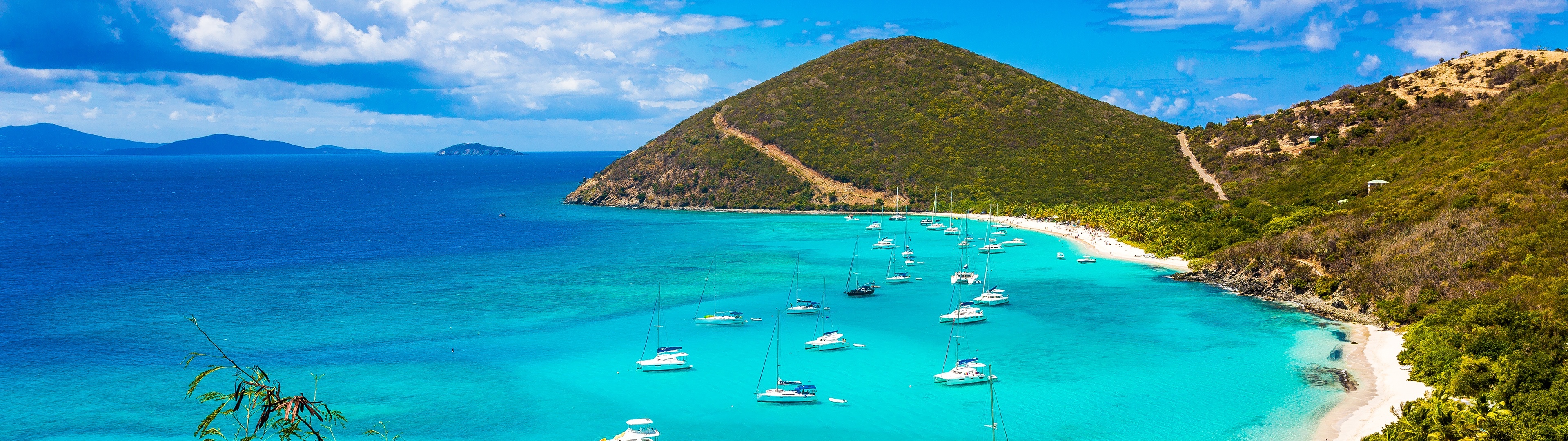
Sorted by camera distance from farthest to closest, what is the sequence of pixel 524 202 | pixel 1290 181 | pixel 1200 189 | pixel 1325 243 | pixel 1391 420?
pixel 524 202
pixel 1200 189
pixel 1290 181
pixel 1325 243
pixel 1391 420

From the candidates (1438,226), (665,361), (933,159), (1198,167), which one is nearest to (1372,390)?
(1438,226)

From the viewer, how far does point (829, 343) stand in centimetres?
5938

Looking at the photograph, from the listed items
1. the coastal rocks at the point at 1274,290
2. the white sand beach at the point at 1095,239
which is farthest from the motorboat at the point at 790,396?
the white sand beach at the point at 1095,239

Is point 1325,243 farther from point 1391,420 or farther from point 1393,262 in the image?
point 1391,420

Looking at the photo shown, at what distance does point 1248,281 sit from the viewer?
76938mm

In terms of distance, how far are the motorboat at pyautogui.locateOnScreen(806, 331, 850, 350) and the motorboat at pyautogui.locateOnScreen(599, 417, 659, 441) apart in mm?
17985

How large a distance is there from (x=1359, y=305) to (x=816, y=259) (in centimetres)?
5426

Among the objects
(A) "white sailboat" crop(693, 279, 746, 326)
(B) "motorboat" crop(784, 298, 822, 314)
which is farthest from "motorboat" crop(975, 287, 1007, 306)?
(A) "white sailboat" crop(693, 279, 746, 326)

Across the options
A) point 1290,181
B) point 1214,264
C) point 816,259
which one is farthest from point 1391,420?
point 1290,181

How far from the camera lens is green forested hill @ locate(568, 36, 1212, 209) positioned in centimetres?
16362

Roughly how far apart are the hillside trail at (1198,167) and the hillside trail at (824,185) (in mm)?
50616

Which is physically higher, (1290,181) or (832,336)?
(1290,181)

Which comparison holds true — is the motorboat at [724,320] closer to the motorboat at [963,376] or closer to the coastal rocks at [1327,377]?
the motorboat at [963,376]

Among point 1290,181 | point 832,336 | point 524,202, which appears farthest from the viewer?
point 524,202
